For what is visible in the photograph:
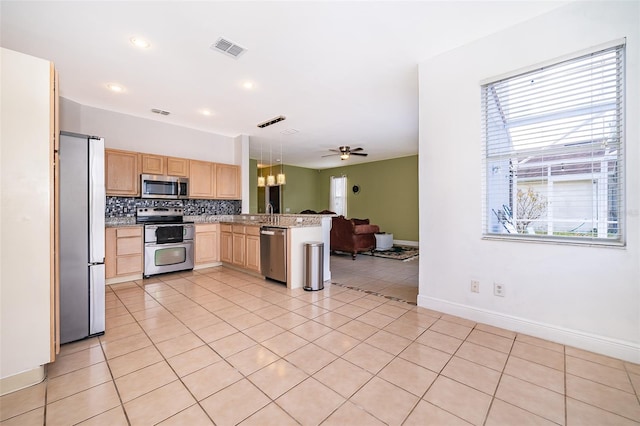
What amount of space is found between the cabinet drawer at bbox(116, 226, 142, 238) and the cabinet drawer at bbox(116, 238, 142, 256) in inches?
2.6

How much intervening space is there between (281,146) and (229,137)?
1.52 metres

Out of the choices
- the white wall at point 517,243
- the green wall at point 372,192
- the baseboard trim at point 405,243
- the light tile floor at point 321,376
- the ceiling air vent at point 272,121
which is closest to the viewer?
the light tile floor at point 321,376

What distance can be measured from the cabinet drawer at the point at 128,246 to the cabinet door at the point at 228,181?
1721 mm

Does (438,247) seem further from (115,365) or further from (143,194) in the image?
(143,194)

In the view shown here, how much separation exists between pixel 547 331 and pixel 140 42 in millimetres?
4716

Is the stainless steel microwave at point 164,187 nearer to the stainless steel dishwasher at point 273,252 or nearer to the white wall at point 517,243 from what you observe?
the stainless steel dishwasher at point 273,252

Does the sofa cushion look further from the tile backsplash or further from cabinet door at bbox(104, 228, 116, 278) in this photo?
cabinet door at bbox(104, 228, 116, 278)

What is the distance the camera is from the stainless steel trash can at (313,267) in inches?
150

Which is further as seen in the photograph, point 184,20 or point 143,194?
point 143,194

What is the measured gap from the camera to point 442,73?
9.57 feet

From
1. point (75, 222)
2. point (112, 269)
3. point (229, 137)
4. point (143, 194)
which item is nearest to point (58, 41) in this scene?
point (75, 222)

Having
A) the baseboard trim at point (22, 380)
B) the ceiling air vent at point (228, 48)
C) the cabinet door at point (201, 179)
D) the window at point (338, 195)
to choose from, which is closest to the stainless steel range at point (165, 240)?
the cabinet door at point (201, 179)

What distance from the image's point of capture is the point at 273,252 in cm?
414

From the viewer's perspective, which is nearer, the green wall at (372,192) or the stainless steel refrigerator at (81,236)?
the stainless steel refrigerator at (81,236)
